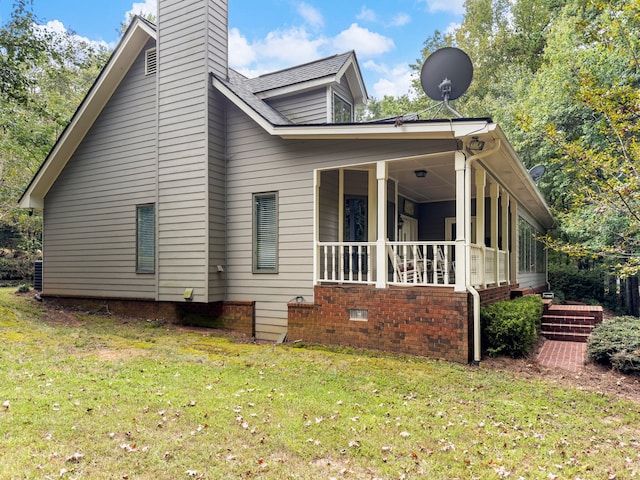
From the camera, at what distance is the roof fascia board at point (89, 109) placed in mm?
10055

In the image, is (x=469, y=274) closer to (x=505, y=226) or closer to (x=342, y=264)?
(x=342, y=264)

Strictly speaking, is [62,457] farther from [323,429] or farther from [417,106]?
[417,106]

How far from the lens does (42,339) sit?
7.02m

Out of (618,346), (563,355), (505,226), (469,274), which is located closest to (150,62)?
(469,274)

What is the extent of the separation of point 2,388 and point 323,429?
3371 millimetres

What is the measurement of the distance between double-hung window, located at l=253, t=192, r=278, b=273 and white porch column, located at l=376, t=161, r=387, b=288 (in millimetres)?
2205

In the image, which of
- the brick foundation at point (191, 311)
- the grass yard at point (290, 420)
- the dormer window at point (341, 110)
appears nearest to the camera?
the grass yard at point (290, 420)

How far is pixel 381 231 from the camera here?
24.5ft

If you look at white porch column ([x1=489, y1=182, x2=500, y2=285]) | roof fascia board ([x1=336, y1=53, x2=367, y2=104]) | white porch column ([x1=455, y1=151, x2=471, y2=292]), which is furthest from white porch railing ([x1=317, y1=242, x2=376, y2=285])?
roof fascia board ([x1=336, y1=53, x2=367, y2=104])

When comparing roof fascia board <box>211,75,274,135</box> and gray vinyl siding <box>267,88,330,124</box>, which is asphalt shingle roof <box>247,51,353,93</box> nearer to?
gray vinyl siding <box>267,88,330,124</box>

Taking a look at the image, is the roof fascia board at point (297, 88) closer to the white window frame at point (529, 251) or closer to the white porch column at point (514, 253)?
the white porch column at point (514, 253)

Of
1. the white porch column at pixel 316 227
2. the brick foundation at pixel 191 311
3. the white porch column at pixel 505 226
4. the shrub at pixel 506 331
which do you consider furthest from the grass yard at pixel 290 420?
the white porch column at pixel 505 226

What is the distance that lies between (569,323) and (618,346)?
3537 mm

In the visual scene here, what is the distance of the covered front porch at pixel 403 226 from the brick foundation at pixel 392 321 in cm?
25
